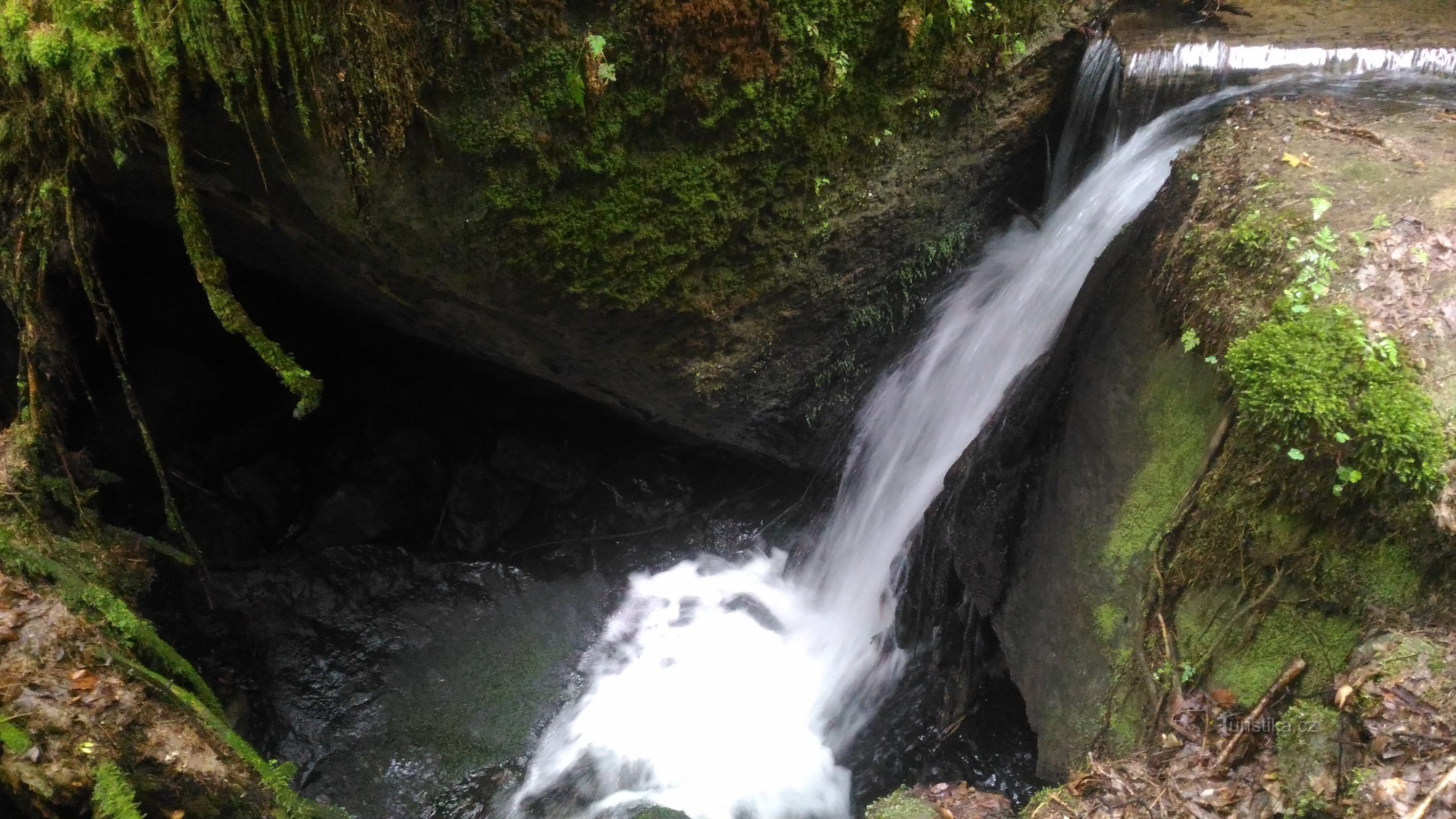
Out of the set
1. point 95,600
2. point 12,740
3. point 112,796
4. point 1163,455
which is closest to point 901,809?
point 1163,455

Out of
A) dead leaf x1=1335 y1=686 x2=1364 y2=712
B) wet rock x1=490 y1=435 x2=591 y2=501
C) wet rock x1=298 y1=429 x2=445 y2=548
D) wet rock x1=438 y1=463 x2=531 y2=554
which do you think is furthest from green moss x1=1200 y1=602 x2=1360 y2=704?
wet rock x1=298 y1=429 x2=445 y2=548

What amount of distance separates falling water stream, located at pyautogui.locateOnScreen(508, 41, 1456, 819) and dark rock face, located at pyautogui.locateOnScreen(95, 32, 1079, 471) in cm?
30

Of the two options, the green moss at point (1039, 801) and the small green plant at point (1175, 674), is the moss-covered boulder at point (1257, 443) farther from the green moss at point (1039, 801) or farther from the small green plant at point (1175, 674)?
the green moss at point (1039, 801)

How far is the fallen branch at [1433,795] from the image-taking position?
7.40 ft

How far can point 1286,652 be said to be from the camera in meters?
2.94

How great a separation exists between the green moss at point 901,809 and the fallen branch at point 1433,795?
179 centimetres

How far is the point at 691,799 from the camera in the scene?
464cm

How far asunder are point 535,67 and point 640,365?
1878mm

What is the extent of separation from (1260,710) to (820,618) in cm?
305

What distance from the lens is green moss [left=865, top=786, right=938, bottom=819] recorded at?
358 centimetres

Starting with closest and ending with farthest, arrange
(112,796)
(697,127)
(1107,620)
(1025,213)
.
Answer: (112,796) → (1107,620) → (697,127) → (1025,213)

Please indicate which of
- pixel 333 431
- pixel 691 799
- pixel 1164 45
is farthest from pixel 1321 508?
pixel 333 431

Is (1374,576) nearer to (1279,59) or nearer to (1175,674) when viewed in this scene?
(1175,674)

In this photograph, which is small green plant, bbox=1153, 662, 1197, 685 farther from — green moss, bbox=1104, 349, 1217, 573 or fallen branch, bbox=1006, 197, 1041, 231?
fallen branch, bbox=1006, 197, 1041, 231
